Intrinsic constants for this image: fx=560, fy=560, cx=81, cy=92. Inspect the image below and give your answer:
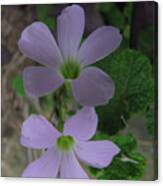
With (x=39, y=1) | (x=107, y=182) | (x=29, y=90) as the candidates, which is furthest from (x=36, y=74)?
(x=107, y=182)

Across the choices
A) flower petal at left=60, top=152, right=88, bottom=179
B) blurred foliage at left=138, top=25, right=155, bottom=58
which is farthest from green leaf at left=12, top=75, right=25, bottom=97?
blurred foliage at left=138, top=25, right=155, bottom=58

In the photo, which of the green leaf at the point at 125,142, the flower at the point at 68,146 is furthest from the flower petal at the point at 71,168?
the green leaf at the point at 125,142

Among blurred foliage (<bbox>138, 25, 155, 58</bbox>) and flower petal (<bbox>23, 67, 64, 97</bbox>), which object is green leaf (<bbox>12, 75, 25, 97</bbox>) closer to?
flower petal (<bbox>23, 67, 64, 97</bbox>)

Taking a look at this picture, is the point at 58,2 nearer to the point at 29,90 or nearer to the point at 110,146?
the point at 29,90

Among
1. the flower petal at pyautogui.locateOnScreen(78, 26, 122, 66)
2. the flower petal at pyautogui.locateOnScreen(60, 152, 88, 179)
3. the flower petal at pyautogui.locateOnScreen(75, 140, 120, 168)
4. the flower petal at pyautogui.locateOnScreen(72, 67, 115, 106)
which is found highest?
the flower petal at pyautogui.locateOnScreen(78, 26, 122, 66)

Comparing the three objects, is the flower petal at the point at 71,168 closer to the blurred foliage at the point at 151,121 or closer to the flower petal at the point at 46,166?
the flower petal at the point at 46,166

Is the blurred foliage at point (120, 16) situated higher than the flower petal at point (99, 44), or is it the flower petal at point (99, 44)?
the blurred foliage at point (120, 16)
